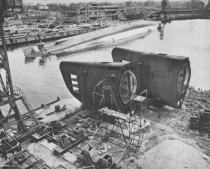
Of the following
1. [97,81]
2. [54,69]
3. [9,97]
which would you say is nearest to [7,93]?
[9,97]

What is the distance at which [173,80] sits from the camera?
19.1 metres

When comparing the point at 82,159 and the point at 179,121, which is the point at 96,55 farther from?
the point at 82,159

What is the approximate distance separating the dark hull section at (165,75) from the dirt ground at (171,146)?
67.4 inches

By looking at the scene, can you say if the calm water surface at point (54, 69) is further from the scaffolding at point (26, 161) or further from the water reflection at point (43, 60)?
the scaffolding at point (26, 161)

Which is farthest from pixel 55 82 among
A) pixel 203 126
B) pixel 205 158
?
pixel 205 158

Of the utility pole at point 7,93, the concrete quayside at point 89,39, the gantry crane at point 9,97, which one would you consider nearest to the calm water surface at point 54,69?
the concrete quayside at point 89,39

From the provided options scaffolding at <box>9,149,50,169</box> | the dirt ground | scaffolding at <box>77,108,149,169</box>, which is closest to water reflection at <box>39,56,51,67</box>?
the dirt ground

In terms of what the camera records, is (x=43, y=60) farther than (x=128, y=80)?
Yes

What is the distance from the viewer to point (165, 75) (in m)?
19.7

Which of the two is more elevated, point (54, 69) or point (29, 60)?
point (29, 60)

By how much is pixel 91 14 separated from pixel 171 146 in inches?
5410

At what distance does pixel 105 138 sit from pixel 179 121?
7.17m

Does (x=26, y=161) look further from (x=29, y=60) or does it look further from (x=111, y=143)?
(x=29, y=60)

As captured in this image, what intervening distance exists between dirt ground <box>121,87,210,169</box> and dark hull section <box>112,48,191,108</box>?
5.62ft
